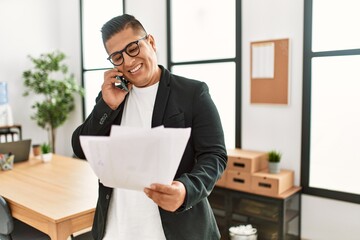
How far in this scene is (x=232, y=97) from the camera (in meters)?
3.66

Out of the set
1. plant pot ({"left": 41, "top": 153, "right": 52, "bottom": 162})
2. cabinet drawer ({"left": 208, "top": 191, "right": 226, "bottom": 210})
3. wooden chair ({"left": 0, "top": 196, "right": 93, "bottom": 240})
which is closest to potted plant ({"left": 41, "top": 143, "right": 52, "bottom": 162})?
plant pot ({"left": 41, "top": 153, "right": 52, "bottom": 162})

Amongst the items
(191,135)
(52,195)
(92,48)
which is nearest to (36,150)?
(52,195)

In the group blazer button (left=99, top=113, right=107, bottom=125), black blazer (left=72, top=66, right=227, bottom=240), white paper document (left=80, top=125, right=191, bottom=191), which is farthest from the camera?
blazer button (left=99, top=113, right=107, bottom=125)

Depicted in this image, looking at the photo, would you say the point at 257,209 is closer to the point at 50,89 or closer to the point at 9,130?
the point at 50,89

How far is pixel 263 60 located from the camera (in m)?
3.29

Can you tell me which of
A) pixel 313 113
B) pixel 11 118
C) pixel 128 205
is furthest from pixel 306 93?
pixel 11 118

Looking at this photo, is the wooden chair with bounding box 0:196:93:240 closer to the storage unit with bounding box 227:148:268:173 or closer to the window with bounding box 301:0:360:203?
the storage unit with bounding box 227:148:268:173

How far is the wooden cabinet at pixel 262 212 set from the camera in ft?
9.45

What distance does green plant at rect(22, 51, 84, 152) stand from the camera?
5020 mm

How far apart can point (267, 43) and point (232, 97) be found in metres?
0.68

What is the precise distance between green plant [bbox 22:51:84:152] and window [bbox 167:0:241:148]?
185 centimetres

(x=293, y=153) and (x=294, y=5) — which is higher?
(x=294, y=5)

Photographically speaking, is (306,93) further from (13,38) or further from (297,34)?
(13,38)

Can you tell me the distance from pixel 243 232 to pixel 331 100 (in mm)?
1331
